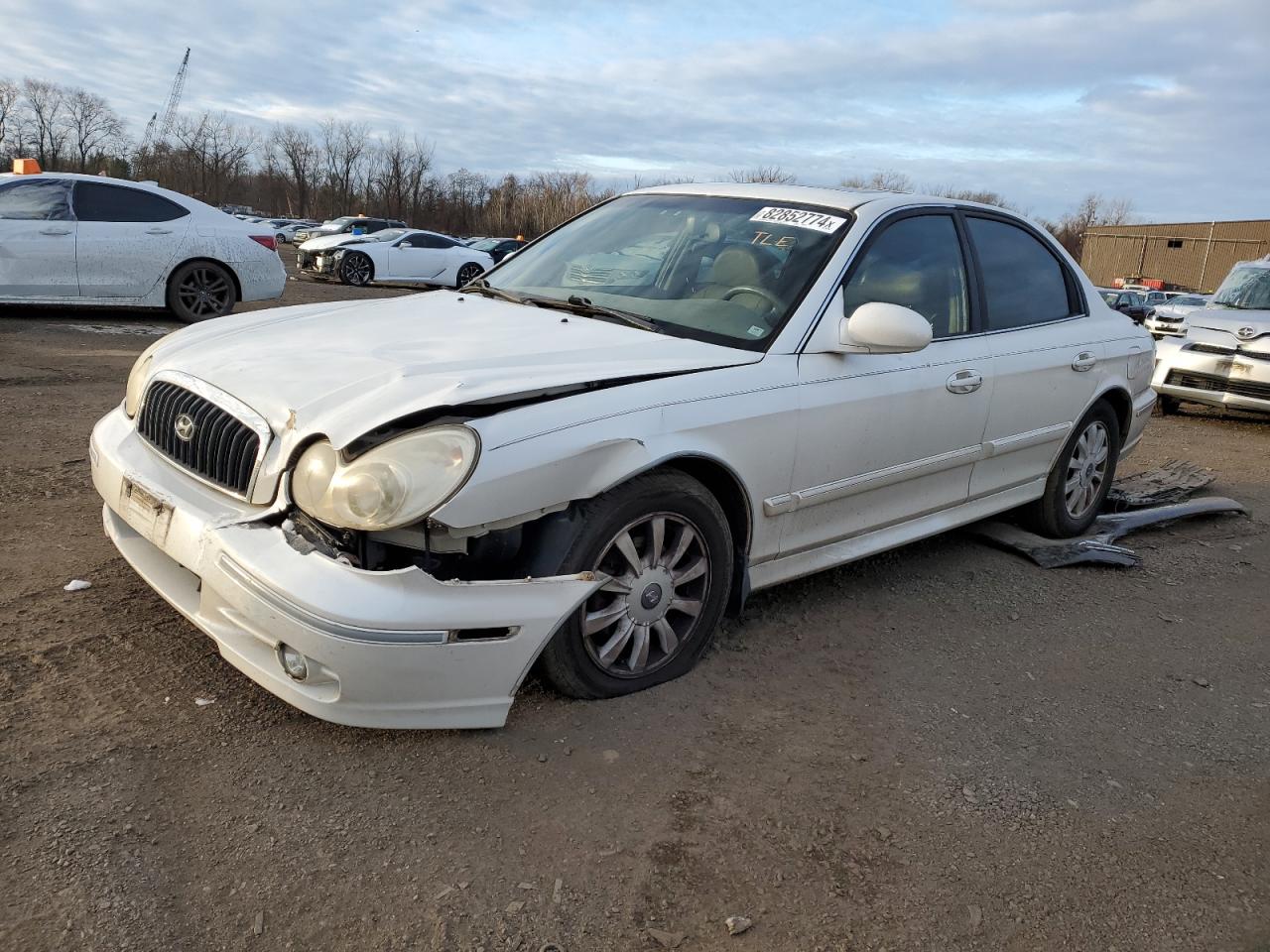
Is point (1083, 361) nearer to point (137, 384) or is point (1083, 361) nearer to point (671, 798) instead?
point (671, 798)

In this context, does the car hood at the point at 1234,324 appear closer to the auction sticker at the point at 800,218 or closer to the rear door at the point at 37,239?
the auction sticker at the point at 800,218

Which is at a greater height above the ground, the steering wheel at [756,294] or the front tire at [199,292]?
the steering wheel at [756,294]

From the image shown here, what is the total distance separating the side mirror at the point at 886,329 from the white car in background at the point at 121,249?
8411 millimetres

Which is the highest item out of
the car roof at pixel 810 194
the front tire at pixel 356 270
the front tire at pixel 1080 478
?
the car roof at pixel 810 194

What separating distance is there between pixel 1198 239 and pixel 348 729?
188ft

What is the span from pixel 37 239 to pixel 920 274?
8579 millimetres

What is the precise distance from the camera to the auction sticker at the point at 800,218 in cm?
371

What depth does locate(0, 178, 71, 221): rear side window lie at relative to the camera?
29.8 ft

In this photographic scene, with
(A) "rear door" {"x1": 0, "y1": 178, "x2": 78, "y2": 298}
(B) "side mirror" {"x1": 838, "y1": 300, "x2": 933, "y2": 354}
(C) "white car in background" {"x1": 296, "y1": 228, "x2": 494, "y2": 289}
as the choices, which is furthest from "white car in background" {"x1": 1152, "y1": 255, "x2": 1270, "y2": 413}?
(C) "white car in background" {"x1": 296, "y1": 228, "x2": 494, "y2": 289}

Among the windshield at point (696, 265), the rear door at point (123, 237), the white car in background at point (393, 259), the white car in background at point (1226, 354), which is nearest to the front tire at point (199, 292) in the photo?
the rear door at point (123, 237)

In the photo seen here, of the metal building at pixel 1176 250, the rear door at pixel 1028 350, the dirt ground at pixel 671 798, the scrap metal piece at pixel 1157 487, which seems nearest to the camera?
the dirt ground at pixel 671 798

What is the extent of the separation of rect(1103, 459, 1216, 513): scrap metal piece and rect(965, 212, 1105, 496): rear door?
1.22m

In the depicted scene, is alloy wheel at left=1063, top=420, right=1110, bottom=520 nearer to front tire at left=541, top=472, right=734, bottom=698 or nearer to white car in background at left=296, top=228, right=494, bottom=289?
front tire at left=541, top=472, right=734, bottom=698

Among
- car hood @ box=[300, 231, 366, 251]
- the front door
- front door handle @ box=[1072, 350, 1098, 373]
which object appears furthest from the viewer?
car hood @ box=[300, 231, 366, 251]
